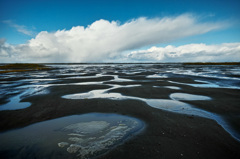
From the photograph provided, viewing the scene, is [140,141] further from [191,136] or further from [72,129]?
[72,129]

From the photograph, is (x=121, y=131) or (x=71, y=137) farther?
(x=121, y=131)

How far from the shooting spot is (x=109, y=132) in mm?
7023

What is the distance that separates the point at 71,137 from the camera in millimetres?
Result: 6582

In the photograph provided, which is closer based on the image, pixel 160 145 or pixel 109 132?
pixel 160 145

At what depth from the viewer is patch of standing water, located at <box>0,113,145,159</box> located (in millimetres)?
5473

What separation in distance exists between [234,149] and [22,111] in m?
13.6

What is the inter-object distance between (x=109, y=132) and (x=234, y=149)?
569 centimetres

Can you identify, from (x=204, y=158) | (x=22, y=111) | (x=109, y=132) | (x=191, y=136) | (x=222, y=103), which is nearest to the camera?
(x=204, y=158)

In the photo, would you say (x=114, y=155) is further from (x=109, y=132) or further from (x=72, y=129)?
(x=72, y=129)

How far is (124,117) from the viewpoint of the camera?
911 centimetres

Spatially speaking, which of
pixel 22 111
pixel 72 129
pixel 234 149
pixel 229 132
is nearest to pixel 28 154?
pixel 72 129

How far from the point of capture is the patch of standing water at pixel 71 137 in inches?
215

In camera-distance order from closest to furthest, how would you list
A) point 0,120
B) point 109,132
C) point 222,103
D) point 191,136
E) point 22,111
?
point 191,136 → point 109,132 → point 0,120 → point 22,111 → point 222,103

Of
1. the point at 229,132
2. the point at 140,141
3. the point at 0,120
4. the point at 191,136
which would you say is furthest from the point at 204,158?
the point at 0,120
